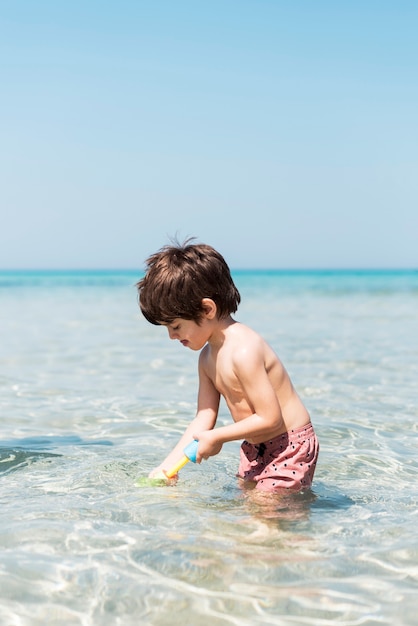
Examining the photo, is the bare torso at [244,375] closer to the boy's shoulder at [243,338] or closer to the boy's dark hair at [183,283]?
the boy's shoulder at [243,338]

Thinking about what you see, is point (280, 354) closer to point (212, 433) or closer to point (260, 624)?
point (212, 433)

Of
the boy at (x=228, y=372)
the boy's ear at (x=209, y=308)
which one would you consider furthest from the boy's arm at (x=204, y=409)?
the boy's ear at (x=209, y=308)

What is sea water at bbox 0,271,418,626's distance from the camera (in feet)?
7.64

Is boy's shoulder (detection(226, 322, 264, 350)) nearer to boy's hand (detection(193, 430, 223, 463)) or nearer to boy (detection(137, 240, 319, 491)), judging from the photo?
boy (detection(137, 240, 319, 491))

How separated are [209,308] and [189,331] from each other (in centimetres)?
14

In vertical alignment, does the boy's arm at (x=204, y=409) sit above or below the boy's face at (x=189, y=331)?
below

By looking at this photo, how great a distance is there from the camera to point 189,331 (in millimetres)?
3357

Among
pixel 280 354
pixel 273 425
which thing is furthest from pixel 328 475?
pixel 280 354

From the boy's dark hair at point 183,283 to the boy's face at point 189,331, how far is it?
0.03 meters

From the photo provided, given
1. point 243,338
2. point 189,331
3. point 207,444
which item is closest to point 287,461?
point 207,444

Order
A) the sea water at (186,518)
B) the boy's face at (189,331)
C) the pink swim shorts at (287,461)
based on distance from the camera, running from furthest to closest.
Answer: the pink swim shorts at (287,461) → the boy's face at (189,331) → the sea water at (186,518)

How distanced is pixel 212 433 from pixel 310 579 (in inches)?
35.1

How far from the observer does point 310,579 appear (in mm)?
2475

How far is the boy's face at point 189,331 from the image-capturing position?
334 centimetres
